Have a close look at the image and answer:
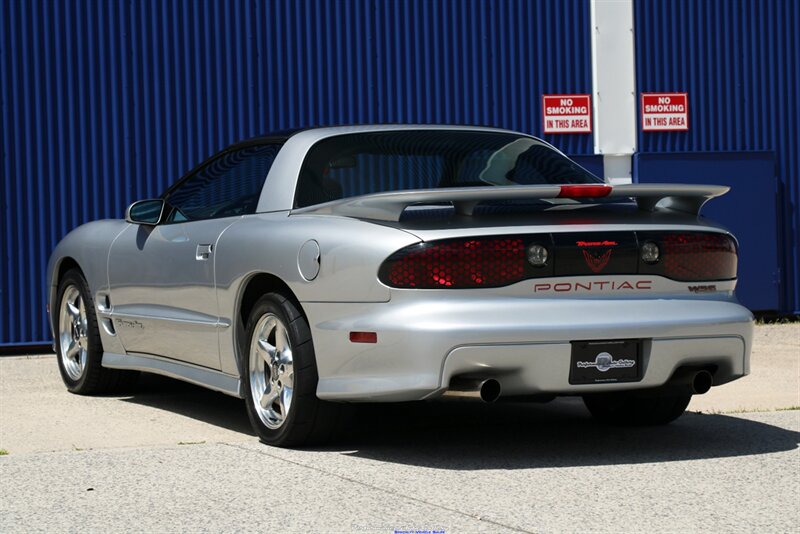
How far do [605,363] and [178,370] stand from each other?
2438 mm

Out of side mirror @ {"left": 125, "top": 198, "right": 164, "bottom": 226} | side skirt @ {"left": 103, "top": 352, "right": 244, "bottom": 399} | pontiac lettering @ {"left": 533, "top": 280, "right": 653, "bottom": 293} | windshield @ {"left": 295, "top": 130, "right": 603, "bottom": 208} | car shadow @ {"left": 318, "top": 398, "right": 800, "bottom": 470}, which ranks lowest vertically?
car shadow @ {"left": 318, "top": 398, "right": 800, "bottom": 470}

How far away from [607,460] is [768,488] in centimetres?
79

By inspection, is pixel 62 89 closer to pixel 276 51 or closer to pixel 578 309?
pixel 276 51

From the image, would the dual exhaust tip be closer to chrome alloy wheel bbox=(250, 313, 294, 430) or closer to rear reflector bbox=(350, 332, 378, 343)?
rear reflector bbox=(350, 332, 378, 343)

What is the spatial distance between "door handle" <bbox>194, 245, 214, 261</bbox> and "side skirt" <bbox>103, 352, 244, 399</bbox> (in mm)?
544

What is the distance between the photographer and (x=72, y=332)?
26.3 ft

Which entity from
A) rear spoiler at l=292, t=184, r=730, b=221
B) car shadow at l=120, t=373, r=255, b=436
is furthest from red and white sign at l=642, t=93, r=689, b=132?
rear spoiler at l=292, t=184, r=730, b=221

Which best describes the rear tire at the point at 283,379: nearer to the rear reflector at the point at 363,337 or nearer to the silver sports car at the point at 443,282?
the silver sports car at the point at 443,282

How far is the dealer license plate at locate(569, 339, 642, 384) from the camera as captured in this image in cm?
518

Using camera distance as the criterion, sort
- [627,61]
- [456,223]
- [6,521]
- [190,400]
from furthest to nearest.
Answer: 1. [627,61]
2. [190,400]
3. [456,223]
4. [6,521]

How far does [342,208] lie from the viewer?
17.9ft

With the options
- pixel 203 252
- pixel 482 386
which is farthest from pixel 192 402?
pixel 482 386

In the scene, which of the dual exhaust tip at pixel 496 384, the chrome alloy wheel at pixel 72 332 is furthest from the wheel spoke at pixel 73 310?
the dual exhaust tip at pixel 496 384

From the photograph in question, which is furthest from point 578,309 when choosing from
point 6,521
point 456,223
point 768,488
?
point 6,521
